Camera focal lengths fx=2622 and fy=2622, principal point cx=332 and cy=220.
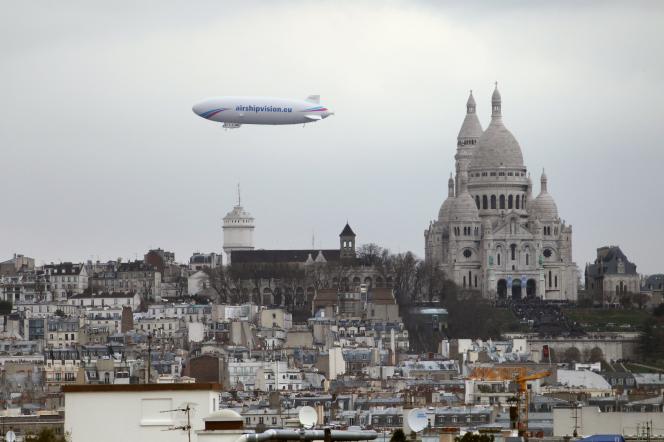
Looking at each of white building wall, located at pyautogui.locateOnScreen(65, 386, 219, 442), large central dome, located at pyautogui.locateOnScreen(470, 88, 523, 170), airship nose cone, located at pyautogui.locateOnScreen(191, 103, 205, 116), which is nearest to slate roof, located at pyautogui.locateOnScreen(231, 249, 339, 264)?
large central dome, located at pyautogui.locateOnScreen(470, 88, 523, 170)

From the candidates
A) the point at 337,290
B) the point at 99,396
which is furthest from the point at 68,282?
the point at 99,396

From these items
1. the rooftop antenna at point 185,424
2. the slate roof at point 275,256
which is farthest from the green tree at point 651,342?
the rooftop antenna at point 185,424

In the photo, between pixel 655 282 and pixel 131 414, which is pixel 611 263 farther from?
pixel 131 414

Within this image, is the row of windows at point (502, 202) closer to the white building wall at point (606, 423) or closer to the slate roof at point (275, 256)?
the slate roof at point (275, 256)

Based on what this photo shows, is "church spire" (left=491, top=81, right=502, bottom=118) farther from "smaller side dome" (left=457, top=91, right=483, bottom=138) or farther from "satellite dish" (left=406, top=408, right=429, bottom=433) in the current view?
"satellite dish" (left=406, top=408, right=429, bottom=433)

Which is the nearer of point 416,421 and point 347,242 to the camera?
point 416,421

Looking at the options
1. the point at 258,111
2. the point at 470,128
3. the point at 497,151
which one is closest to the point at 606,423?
the point at 258,111

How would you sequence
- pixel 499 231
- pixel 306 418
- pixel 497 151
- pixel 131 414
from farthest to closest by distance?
pixel 497 151 → pixel 499 231 → pixel 306 418 → pixel 131 414

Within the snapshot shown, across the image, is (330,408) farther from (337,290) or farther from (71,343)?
(337,290)
